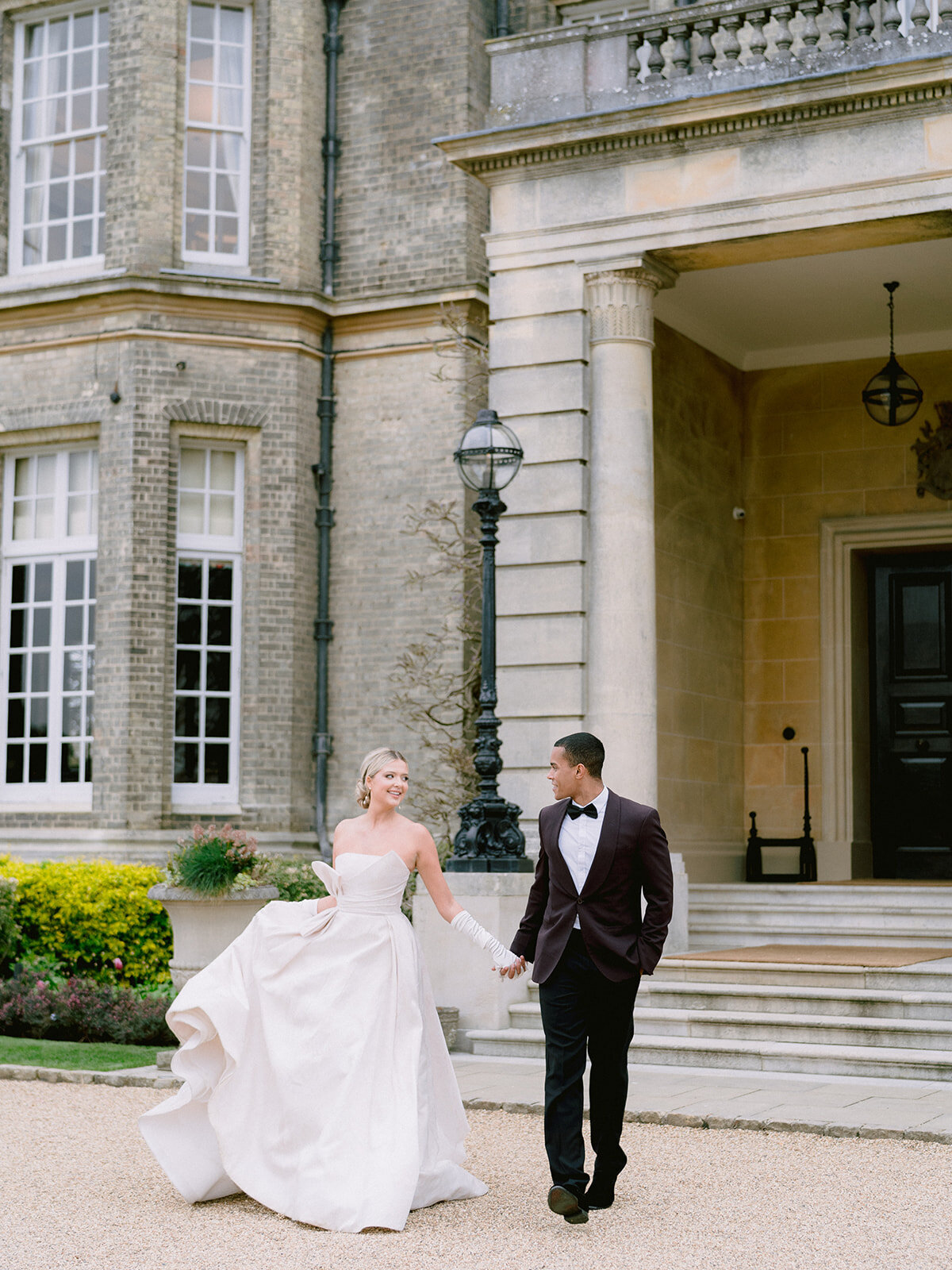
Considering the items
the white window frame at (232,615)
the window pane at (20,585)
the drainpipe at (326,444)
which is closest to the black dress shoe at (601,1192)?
the drainpipe at (326,444)

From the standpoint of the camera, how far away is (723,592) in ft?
49.4

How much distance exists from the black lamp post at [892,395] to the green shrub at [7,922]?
8.37 m

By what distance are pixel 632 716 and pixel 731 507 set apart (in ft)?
13.3

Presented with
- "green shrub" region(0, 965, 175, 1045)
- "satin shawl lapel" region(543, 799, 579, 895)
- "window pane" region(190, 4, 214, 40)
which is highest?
"window pane" region(190, 4, 214, 40)

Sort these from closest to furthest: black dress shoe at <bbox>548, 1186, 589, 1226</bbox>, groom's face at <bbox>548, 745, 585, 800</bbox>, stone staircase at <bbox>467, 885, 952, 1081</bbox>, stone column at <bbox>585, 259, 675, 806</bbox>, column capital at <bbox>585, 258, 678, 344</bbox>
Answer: black dress shoe at <bbox>548, 1186, 589, 1226</bbox> < groom's face at <bbox>548, 745, 585, 800</bbox> < stone staircase at <bbox>467, 885, 952, 1081</bbox> < stone column at <bbox>585, 259, 675, 806</bbox> < column capital at <bbox>585, 258, 678, 344</bbox>

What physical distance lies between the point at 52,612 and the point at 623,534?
6.69 m

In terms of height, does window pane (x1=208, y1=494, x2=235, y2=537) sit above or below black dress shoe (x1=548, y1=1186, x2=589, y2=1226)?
above

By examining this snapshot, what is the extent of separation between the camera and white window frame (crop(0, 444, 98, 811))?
51.9ft

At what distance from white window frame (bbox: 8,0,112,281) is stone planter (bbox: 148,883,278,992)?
7.72m

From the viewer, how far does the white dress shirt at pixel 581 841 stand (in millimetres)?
6102

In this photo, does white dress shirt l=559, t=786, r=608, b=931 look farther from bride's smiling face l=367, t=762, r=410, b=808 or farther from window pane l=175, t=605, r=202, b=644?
window pane l=175, t=605, r=202, b=644

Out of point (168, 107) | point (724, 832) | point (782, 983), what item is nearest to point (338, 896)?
point (782, 983)

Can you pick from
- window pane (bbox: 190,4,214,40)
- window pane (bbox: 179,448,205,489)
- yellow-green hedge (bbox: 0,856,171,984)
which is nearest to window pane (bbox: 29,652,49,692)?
window pane (bbox: 179,448,205,489)

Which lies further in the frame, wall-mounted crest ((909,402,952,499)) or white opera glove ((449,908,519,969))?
wall-mounted crest ((909,402,952,499))
